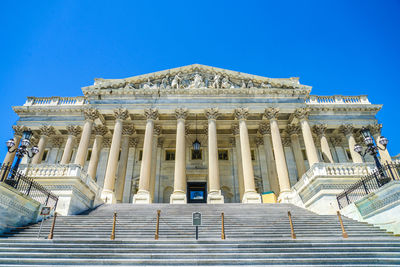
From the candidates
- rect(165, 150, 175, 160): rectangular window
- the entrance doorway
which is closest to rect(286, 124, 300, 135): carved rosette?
the entrance doorway

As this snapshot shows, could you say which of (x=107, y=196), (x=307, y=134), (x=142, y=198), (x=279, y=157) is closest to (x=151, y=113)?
(x=142, y=198)

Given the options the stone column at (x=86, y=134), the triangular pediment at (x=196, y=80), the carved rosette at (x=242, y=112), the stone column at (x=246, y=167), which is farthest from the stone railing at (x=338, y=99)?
the stone column at (x=86, y=134)

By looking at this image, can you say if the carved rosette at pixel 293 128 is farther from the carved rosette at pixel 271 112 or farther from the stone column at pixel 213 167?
the stone column at pixel 213 167

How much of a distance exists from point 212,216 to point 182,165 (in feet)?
27.0

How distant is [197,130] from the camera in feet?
96.6

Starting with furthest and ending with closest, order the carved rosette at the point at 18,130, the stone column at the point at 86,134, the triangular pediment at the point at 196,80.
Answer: the carved rosette at the point at 18,130 → the triangular pediment at the point at 196,80 → the stone column at the point at 86,134

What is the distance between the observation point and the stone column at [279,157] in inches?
823

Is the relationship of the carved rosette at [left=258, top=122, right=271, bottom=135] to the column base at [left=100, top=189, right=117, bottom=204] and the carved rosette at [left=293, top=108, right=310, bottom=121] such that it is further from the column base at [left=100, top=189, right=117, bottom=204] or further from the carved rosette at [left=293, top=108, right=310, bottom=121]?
the column base at [left=100, top=189, right=117, bottom=204]

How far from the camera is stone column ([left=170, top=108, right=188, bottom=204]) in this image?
1962 centimetres

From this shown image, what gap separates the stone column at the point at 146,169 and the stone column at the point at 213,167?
488 cm

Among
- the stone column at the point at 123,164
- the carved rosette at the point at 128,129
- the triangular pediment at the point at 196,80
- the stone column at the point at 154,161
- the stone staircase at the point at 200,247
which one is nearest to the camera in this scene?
the stone staircase at the point at 200,247

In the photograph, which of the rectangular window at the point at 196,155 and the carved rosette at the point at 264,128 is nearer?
the carved rosette at the point at 264,128

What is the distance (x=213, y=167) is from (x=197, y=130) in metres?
8.96

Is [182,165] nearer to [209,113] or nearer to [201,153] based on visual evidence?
[209,113]
